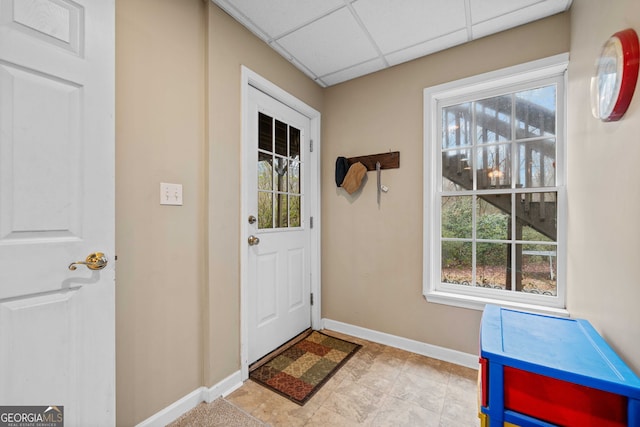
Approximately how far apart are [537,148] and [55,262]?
2.82m

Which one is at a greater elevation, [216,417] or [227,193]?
[227,193]

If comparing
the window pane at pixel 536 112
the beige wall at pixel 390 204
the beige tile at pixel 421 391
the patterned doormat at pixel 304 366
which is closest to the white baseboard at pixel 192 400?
the patterned doormat at pixel 304 366

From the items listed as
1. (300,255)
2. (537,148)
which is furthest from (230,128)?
(537,148)

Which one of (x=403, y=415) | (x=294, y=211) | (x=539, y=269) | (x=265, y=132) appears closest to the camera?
(x=403, y=415)

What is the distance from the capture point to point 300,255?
2.50m

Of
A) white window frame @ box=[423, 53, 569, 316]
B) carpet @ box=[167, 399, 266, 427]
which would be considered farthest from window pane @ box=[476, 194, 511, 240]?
carpet @ box=[167, 399, 266, 427]

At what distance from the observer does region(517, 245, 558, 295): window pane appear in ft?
5.99

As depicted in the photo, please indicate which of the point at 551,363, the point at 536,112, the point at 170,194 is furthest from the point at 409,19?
the point at 551,363

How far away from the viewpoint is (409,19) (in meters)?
1.76

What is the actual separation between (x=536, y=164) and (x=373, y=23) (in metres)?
1.54

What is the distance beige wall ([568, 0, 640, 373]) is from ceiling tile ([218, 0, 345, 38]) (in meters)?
1.37

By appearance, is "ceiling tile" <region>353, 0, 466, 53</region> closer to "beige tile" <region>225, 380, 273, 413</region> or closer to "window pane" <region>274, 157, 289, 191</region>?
"window pane" <region>274, 157, 289, 191</region>

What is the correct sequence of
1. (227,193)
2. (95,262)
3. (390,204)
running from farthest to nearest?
(390,204)
(227,193)
(95,262)

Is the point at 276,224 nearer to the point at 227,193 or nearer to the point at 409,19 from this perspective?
the point at 227,193
